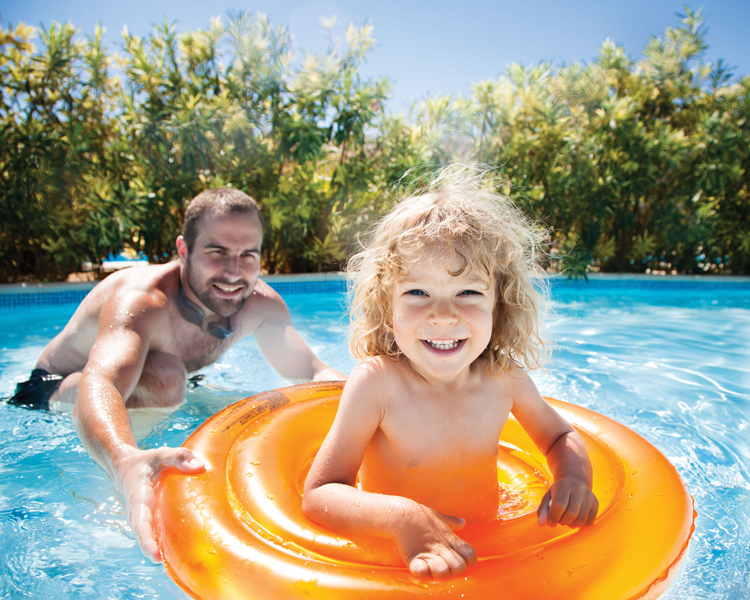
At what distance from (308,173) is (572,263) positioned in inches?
187

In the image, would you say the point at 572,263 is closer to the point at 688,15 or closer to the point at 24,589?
the point at 688,15

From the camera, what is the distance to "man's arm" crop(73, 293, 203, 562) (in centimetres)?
157

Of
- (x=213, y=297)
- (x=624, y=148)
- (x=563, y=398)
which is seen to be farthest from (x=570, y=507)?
(x=624, y=148)

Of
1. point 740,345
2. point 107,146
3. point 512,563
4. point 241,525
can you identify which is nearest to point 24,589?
point 241,525

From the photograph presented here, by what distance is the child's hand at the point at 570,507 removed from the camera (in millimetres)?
1375

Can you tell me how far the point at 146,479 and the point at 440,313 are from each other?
3.35ft

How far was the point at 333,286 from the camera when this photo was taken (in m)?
8.91

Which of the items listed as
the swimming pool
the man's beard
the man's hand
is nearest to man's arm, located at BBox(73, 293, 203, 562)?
the man's hand

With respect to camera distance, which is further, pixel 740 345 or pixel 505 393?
pixel 740 345

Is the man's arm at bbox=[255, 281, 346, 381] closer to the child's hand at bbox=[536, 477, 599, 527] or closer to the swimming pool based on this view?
the swimming pool

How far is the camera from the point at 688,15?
9891 mm

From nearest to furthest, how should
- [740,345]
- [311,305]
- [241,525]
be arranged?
[241,525]
[740,345]
[311,305]

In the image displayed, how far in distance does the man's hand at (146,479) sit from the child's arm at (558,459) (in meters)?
0.98

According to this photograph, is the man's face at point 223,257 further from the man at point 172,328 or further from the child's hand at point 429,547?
the child's hand at point 429,547
